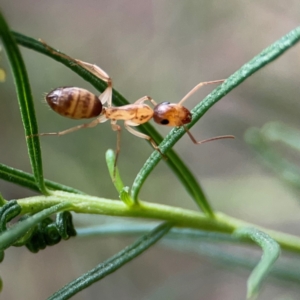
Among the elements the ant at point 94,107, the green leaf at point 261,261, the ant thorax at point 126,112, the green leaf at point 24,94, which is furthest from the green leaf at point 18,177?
the ant thorax at point 126,112

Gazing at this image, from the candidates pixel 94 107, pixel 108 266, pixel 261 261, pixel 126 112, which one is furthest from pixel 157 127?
pixel 261 261

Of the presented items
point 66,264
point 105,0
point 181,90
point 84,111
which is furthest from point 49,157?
point 84,111

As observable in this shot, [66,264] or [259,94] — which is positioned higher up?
[259,94]

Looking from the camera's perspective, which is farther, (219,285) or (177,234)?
(219,285)

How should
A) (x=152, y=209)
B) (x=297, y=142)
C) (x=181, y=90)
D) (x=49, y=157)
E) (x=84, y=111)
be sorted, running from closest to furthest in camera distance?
(x=152, y=209) < (x=84, y=111) < (x=297, y=142) < (x=49, y=157) < (x=181, y=90)

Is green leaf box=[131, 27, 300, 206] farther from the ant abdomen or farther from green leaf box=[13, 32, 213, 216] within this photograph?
the ant abdomen

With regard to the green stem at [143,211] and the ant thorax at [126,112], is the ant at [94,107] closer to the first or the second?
the ant thorax at [126,112]

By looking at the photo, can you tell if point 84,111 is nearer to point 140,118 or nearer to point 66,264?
point 140,118
